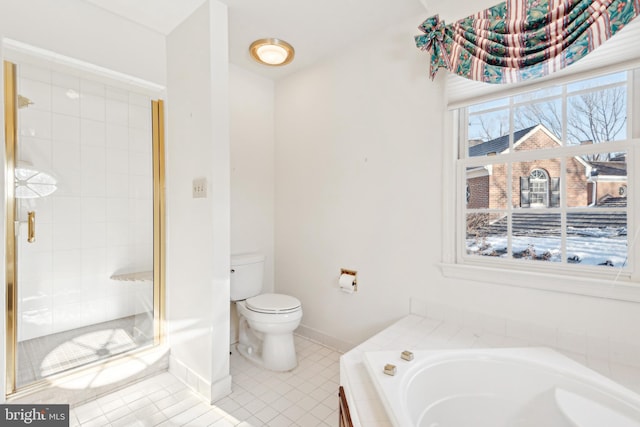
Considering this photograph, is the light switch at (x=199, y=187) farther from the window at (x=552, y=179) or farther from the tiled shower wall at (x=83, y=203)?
the window at (x=552, y=179)

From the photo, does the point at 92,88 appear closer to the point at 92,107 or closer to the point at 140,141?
the point at 92,107

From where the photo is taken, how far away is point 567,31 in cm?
137

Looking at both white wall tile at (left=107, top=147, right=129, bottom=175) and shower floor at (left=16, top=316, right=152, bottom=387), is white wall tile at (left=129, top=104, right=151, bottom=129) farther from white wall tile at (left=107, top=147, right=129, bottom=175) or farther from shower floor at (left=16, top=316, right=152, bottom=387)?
shower floor at (left=16, top=316, right=152, bottom=387)

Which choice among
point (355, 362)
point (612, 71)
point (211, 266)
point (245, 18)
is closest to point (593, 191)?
point (612, 71)

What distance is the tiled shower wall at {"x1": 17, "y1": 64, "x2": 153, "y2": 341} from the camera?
1735mm

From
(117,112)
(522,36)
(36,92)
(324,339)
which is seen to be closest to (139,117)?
(117,112)

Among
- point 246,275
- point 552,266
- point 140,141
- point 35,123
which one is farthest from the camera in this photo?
point 246,275

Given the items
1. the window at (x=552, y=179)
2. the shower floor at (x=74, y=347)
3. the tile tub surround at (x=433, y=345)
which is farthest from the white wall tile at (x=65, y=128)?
the window at (x=552, y=179)

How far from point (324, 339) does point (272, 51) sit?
7.35 ft

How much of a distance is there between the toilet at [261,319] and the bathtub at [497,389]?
868 millimetres

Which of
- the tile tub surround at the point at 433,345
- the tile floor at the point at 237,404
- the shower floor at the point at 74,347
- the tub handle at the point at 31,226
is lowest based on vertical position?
the tile floor at the point at 237,404

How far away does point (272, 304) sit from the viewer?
2.21 metres

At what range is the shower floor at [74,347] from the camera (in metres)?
1.72

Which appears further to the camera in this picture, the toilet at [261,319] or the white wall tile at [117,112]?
the toilet at [261,319]
